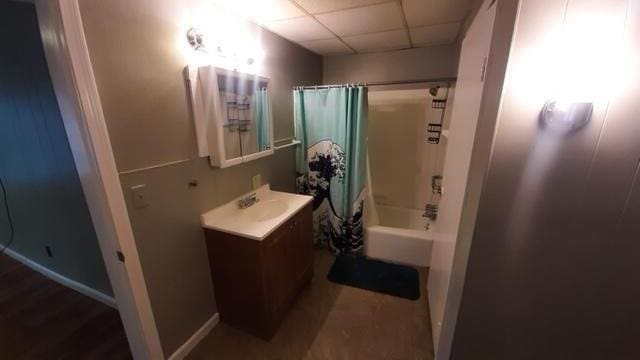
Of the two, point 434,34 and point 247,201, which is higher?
point 434,34

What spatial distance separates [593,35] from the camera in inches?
28.9

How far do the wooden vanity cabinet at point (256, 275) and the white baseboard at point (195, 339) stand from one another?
0.19 ft

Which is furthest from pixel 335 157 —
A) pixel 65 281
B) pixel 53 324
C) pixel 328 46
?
pixel 65 281

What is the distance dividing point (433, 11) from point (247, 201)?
1.97 metres

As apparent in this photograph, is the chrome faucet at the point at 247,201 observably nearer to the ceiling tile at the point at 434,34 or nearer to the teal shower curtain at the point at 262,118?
the teal shower curtain at the point at 262,118

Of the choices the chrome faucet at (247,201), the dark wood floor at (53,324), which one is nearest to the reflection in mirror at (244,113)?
the chrome faucet at (247,201)

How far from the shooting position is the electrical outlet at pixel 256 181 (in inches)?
78.4

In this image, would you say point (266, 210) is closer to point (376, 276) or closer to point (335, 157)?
point (335, 157)

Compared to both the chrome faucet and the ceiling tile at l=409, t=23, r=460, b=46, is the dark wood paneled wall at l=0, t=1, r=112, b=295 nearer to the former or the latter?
the chrome faucet

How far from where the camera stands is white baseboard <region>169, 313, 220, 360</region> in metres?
1.50

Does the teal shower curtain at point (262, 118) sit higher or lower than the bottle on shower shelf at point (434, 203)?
higher

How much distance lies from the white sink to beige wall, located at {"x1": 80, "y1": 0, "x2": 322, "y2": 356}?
75mm

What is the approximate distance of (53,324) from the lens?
5.81 ft

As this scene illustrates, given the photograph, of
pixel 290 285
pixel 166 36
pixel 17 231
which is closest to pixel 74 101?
pixel 166 36
